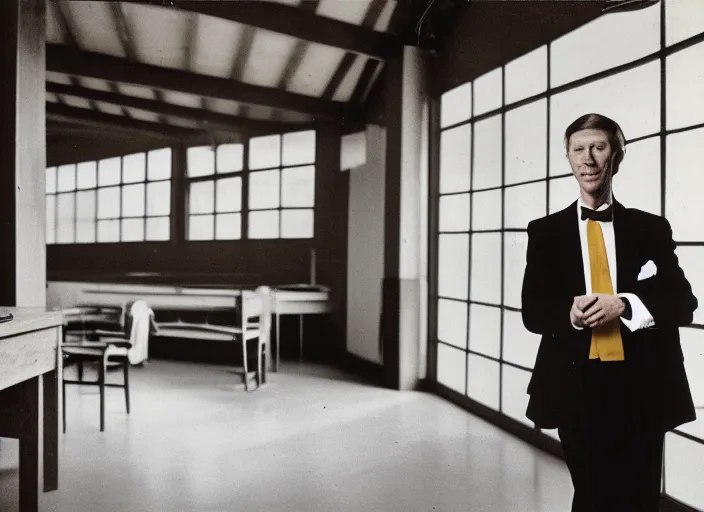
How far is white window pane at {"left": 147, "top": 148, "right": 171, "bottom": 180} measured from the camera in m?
3.30

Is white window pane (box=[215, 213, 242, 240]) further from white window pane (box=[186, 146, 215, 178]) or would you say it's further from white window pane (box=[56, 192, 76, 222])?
white window pane (box=[56, 192, 76, 222])

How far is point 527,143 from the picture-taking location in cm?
292

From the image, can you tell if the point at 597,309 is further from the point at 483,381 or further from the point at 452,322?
the point at 452,322

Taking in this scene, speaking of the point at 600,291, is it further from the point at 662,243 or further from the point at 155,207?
the point at 155,207

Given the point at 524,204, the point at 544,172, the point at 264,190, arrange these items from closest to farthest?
the point at 544,172 → the point at 524,204 → the point at 264,190

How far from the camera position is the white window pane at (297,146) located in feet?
12.1

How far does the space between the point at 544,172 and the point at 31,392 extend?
95.8 inches

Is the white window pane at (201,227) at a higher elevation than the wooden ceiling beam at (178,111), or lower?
lower

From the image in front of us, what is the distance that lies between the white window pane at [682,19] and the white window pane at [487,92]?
1.24m

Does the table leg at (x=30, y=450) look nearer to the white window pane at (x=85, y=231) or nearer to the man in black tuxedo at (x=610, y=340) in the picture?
the white window pane at (x=85, y=231)

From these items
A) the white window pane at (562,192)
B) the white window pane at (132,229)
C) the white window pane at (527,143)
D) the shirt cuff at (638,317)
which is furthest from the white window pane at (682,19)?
the white window pane at (132,229)

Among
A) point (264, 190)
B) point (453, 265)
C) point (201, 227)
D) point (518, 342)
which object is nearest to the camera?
point (518, 342)

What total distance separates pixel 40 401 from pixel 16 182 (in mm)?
1062

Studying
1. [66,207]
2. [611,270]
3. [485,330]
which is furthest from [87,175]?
[611,270]
